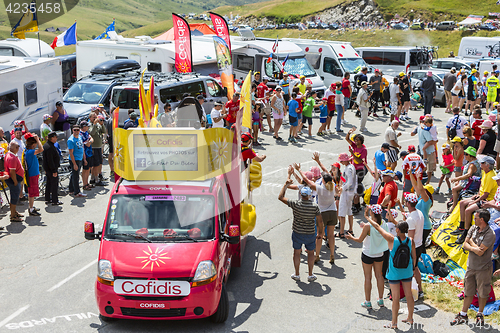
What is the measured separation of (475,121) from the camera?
14023 millimetres

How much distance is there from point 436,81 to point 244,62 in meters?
9.69

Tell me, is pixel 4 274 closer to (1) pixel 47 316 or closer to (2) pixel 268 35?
(1) pixel 47 316

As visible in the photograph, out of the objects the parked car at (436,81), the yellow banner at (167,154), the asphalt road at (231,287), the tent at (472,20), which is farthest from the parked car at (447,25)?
the yellow banner at (167,154)

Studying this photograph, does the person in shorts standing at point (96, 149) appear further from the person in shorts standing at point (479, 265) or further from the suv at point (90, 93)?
the person in shorts standing at point (479, 265)

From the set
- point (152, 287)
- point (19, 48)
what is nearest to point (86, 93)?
point (19, 48)

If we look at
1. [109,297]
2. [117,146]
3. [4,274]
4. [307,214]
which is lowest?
[4,274]

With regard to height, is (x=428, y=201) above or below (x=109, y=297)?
above

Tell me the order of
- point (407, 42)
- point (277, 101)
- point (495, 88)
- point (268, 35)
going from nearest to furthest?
point (277, 101), point (495, 88), point (407, 42), point (268, 35)

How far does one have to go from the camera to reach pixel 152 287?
6352mm

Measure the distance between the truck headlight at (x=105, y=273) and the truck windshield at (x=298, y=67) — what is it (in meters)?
18.7

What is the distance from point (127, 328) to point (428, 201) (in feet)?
17.8

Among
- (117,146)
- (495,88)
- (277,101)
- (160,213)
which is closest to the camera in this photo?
(160,213)

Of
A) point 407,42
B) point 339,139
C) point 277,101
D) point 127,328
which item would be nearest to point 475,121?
point 339,139

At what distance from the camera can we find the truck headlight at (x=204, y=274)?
645 cm
